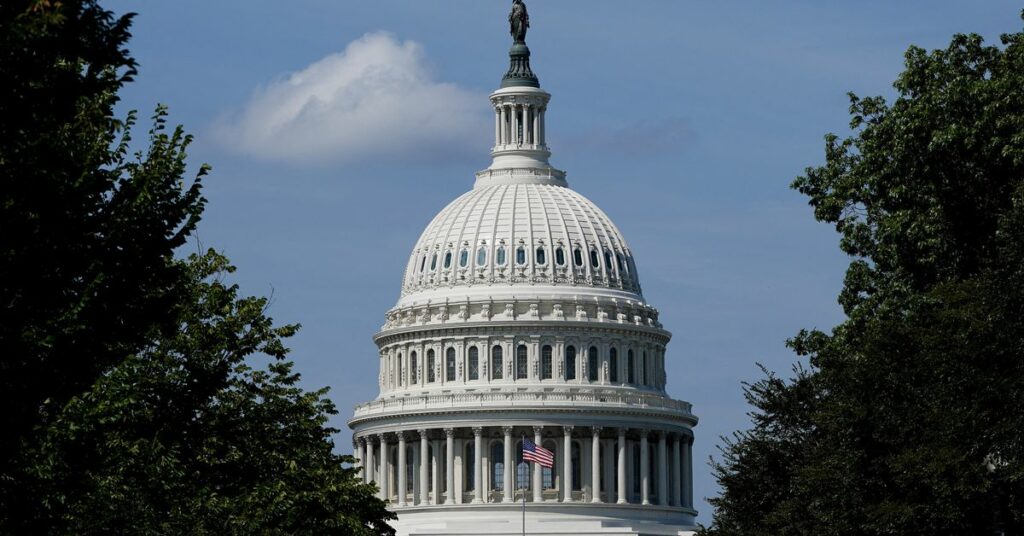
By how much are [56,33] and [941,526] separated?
3669 cm

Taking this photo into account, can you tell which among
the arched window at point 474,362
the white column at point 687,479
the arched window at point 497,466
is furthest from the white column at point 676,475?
the arched window at point 474,362


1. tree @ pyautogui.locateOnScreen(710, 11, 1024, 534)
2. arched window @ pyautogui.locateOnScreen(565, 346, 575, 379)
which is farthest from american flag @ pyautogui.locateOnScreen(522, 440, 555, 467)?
tree @ pyautogui.locateOnScreen(710, 11, 1024, 534)

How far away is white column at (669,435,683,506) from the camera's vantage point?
195125 millimetres

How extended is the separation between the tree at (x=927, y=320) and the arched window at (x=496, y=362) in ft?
357

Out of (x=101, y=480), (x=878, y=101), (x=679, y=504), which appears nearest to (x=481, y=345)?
(x=679, y=504)

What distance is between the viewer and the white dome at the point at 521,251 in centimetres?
19512

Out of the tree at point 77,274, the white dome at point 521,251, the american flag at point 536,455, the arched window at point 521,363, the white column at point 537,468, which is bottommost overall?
the tree at point 77,274

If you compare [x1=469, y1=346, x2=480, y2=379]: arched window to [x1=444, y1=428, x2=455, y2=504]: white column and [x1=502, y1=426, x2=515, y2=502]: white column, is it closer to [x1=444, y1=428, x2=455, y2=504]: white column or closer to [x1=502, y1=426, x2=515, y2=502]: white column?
[x1=444, y1=428, x2=455, y2=504]: white column

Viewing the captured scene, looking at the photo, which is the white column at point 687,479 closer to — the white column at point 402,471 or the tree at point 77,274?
the white column at point 402,471

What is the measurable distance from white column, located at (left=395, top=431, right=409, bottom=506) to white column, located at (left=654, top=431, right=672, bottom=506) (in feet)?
69.7

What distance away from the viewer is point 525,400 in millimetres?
188250

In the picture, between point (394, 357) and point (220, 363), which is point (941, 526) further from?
point (394, 357)

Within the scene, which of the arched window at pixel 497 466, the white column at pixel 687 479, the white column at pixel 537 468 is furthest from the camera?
the white column at pixel 687 479

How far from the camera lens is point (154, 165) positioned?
42625mm
